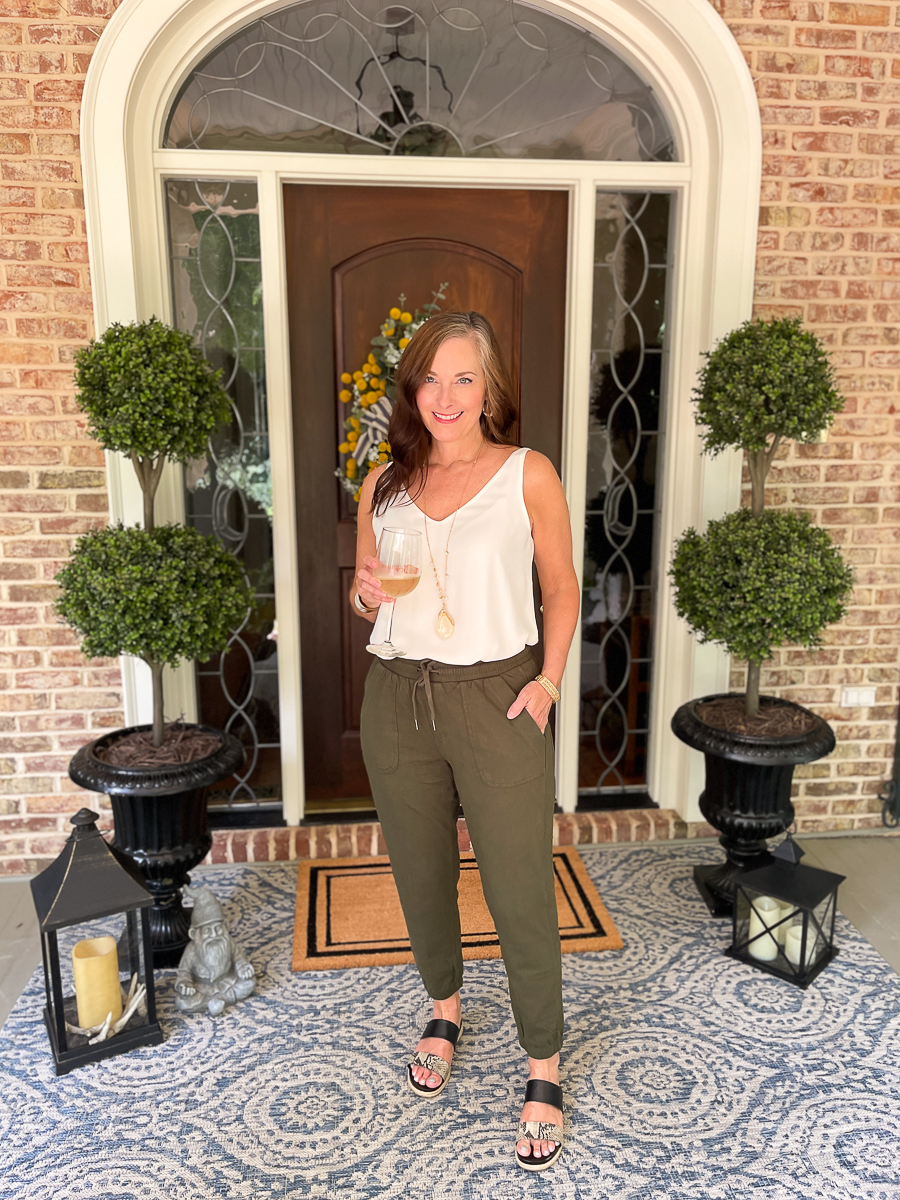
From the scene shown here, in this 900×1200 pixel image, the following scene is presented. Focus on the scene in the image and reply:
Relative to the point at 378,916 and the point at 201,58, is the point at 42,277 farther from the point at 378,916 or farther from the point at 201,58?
the point at 378,916

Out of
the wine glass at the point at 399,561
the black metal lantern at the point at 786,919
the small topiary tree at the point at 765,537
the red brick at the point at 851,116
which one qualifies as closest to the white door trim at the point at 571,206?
the red brick at the point at 851,116

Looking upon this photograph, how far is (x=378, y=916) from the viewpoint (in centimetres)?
280

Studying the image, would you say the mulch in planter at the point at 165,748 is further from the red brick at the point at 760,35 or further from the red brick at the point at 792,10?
the red brick at the point at 792,10

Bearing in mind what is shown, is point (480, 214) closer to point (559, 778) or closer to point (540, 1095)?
point (559, 778)

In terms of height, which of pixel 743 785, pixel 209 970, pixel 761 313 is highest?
pixel 761 313

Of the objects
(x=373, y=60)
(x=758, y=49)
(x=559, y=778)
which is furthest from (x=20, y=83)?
(x=559, y=778)

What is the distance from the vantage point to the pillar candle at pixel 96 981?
2174 mm

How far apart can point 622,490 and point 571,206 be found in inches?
38.0

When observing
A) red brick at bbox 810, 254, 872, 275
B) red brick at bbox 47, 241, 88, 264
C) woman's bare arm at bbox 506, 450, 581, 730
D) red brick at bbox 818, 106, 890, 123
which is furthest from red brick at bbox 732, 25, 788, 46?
red brick at bbox 47, 241, 88, 264

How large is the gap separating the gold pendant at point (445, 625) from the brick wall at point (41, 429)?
1540mm

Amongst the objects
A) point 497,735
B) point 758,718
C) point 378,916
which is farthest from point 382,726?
point 758,718

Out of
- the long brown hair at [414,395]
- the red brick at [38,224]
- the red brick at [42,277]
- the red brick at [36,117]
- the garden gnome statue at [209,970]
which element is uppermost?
the red brick at [36,117]

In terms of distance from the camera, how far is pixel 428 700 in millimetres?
1857

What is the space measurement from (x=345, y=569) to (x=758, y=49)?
212 cm
